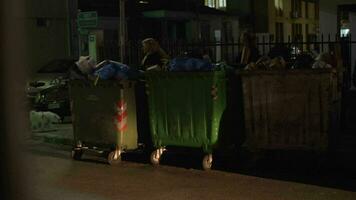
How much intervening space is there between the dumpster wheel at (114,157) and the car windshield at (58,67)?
7.28 metres

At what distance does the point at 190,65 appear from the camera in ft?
27.2

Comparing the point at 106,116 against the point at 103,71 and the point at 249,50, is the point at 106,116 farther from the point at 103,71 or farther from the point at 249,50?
the point at 249,50

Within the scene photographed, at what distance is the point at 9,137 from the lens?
2.19 m

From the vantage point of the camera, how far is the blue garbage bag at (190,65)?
8.23 metres

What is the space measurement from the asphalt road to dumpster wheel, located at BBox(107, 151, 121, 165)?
3.6 inches

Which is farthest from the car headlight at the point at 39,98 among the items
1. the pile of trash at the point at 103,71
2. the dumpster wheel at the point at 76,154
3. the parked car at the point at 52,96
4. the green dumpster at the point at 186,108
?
the green dumpster at the point at 186,108

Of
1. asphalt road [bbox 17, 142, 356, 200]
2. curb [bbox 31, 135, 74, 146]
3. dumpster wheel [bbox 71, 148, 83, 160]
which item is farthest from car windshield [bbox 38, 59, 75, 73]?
asphalt road [bbox 17, 142, 356, 200]

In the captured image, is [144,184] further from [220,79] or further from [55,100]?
[55,100]

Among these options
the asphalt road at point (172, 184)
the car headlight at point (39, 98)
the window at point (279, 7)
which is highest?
the window at point (279, 7)

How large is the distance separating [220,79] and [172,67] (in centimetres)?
73

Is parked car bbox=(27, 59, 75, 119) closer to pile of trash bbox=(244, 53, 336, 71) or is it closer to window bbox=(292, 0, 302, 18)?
pile of trash bbox=(244, 53, 336, 71)

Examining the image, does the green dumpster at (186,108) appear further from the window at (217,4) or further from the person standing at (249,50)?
the window at (217,4)

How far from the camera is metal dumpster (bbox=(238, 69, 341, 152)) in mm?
7758

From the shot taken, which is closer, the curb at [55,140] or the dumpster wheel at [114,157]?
the dumpster wheel at [114,157]
